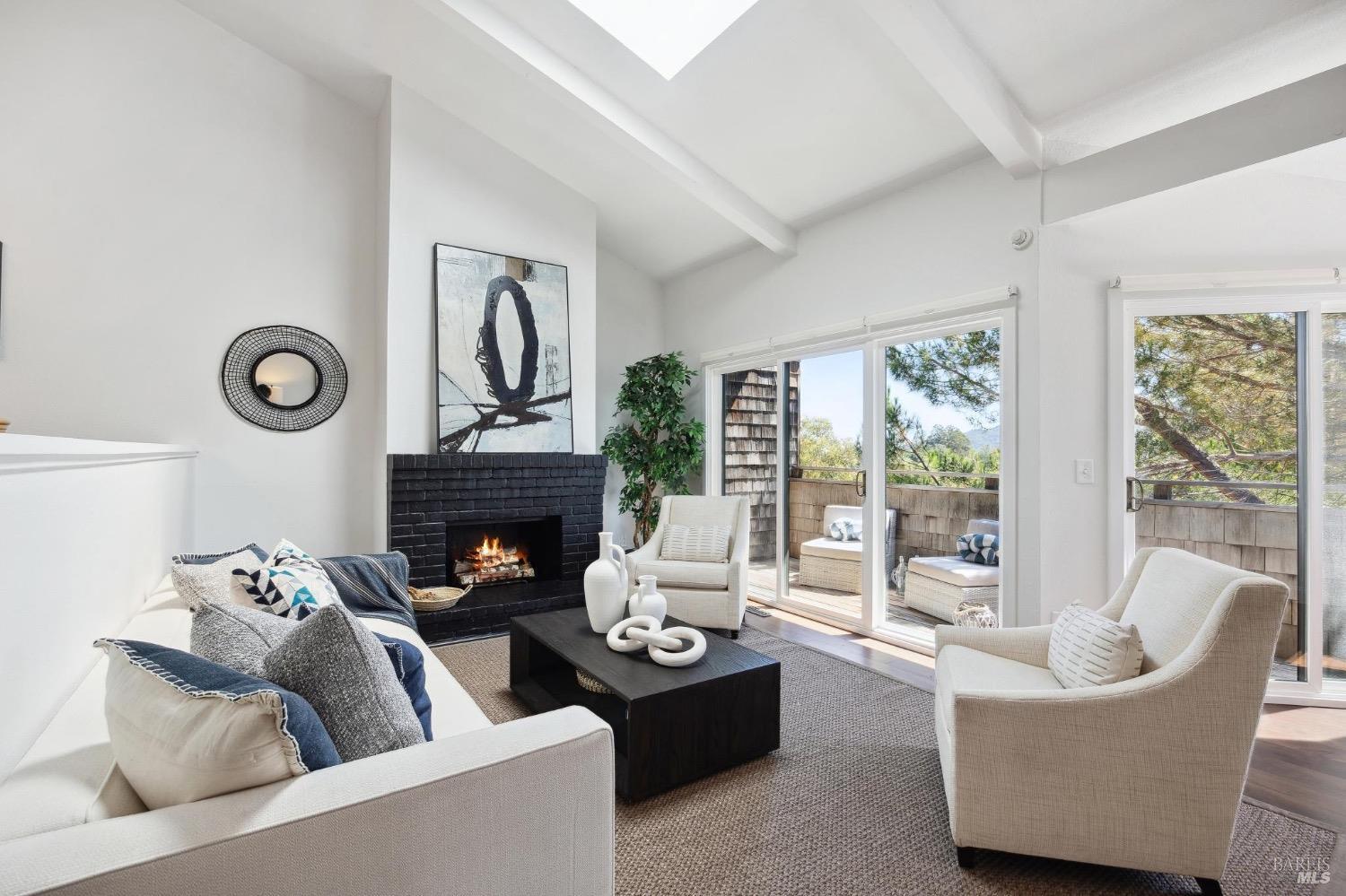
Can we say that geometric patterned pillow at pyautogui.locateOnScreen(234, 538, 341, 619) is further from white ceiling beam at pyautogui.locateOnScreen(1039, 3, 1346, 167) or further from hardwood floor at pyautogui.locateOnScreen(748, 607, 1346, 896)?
white ceiling beam at pyautogui.locateOnScreen(1039, 3, 1346, 167)

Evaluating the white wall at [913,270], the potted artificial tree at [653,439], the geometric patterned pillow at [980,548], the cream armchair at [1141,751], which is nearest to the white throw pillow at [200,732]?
the cream armchair at [1141,751]

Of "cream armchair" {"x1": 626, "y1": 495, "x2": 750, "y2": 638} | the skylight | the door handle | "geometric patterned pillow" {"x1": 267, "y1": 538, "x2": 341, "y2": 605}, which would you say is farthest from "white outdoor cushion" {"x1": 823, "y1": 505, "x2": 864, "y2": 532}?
"geometric patterned pillow" {"x1": 267, "y1": 538, "x2": 341, "y2": 605}

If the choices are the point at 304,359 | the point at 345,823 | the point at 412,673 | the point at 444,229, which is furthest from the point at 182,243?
the point at 345,823

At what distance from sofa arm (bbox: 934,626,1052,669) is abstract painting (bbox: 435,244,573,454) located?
2875mm

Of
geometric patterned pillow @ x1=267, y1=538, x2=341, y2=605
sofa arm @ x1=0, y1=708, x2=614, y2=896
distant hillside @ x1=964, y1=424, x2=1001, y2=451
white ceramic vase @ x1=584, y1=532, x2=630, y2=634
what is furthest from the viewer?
distant hillside @ x1=964, y1=424, x2=1001, y2=451

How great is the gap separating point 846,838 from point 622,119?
3504 millimetres

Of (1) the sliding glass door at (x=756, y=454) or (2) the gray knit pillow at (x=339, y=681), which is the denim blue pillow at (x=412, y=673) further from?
(1) the sliding glass door at (x=756, y=454)

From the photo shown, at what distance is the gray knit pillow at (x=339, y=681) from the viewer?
3.50ft

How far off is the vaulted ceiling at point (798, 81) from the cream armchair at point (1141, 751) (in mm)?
1943

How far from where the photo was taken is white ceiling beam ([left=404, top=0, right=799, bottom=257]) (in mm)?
3145

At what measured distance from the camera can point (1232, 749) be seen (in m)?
1.49

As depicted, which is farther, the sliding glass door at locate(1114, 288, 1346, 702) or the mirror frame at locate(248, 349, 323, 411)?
the mirror frame at locate(248, 349, 323, 411)

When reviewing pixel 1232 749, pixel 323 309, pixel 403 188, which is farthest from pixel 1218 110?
pixel 323 309

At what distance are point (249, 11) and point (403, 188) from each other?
1.23 metres
